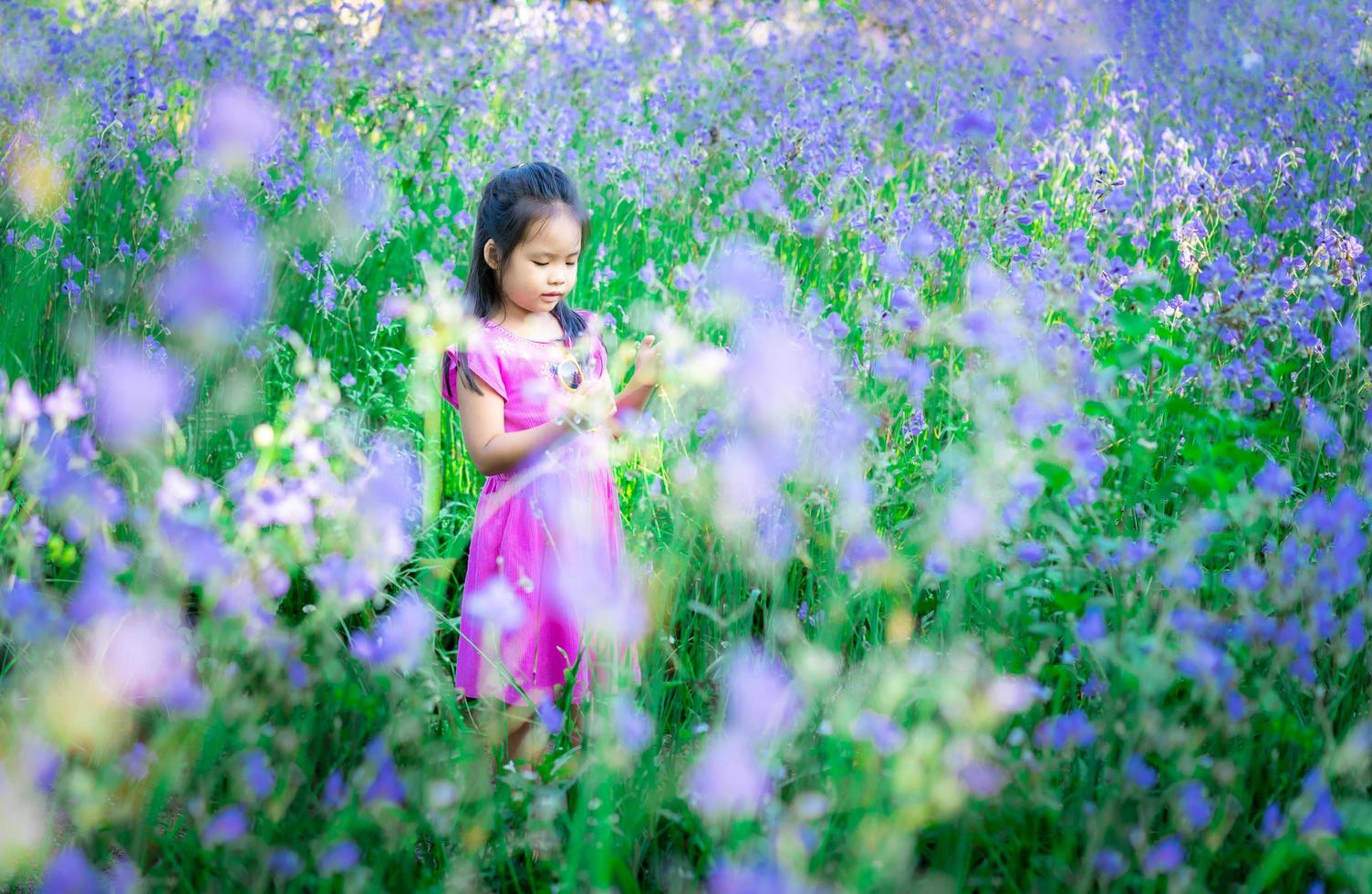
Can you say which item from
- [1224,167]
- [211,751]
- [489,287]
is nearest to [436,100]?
[489,287]

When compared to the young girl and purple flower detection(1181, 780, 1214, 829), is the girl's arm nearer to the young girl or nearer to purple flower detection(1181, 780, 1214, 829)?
the young girl

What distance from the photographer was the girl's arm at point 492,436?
2.16m

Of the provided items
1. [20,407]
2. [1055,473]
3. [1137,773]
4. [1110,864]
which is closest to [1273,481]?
[1055,473]

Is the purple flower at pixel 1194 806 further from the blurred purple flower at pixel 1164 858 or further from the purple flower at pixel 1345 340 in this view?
the purple flower at pixel 1345 340

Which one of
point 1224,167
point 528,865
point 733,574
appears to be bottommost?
point 528,865

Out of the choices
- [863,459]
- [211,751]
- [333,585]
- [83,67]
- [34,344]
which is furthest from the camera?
[83,67]

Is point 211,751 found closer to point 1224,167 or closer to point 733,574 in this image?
point 733,574

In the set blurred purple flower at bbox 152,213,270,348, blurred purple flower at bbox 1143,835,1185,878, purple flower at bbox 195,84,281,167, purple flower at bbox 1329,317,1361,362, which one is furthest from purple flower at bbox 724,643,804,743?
purple flower at bbox 195,84,281,167

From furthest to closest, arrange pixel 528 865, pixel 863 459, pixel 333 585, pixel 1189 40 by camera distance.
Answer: pixel 1189 40 < pixel 863 459 < pixel 528 865 < pixel 333 585

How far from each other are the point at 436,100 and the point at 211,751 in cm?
361

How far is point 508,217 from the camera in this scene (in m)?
2.30

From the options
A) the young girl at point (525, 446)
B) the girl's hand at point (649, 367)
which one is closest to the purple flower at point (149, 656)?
the young girl at point (525, 446)

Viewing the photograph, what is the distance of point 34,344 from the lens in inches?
119

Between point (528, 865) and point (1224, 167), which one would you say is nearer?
point (528, 865)
